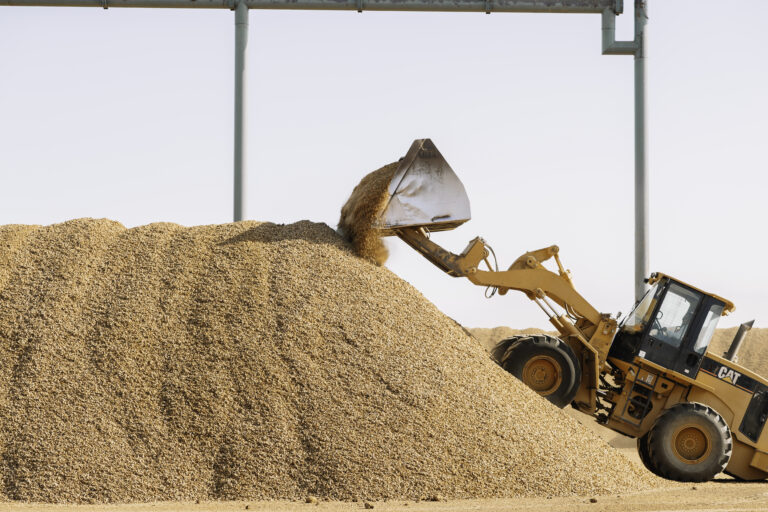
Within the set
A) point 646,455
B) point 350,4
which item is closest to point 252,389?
point 646,455

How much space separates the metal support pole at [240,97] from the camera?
15453 millimetres

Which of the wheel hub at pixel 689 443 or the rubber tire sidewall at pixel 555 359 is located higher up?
the rubber tire sidewall at pixel 555 359

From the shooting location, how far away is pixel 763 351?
1170 inches

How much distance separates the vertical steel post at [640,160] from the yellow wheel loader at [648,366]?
2.10 meters

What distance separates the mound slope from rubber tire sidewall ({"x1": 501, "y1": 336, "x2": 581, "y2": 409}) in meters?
0.54

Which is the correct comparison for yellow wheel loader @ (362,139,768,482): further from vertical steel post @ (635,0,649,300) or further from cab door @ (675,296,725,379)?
vertical steel post @ (635,0,649,300)

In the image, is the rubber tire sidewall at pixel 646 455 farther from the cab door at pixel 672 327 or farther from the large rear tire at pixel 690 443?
the cab door at pixel 672 327

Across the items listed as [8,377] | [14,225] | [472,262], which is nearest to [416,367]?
[472,262]

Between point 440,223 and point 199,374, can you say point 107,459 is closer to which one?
point 199,374

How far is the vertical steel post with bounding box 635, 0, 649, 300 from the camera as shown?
50.5 feet

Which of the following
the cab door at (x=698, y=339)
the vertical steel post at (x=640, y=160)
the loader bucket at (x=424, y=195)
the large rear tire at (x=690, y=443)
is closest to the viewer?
the large rear tire at (x=690, y=443)

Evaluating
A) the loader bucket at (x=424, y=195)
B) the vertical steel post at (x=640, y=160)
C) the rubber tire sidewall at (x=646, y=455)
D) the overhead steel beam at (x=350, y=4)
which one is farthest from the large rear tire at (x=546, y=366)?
the overhead steel beam at (x=350, y=4)

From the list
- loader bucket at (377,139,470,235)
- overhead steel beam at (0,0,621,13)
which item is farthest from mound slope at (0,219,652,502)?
overhead steel beam at (0,0,621,13)

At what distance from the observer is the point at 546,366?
513 inches
